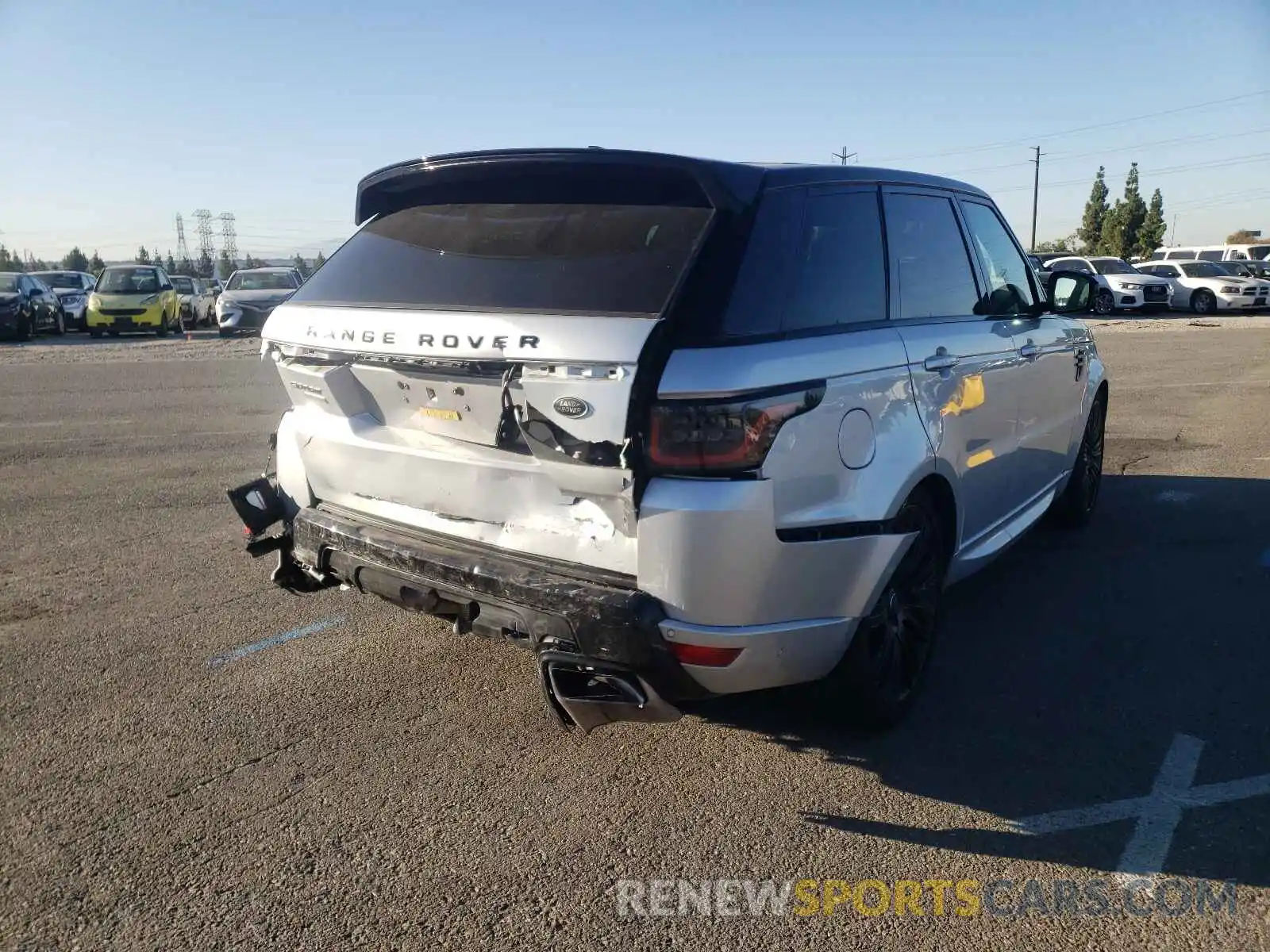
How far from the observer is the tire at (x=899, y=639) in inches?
140

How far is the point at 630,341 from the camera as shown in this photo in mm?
3008

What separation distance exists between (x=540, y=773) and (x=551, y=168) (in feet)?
6.53

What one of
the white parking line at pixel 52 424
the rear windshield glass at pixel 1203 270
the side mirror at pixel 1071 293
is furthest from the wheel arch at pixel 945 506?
the rear windshield glass at pixel 1203 270

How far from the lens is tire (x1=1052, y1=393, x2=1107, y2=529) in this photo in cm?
635

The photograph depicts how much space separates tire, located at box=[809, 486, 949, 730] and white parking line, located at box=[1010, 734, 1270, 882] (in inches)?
23.7

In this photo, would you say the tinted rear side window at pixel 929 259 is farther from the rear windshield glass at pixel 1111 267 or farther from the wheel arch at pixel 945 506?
the rear windshield glass at pixel 1111 267

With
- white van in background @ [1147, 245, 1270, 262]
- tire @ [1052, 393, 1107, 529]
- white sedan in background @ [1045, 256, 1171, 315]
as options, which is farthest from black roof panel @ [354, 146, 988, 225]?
white van in background @ [1147, 245, 1270, 262]

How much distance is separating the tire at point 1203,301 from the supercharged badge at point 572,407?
33.4 metres

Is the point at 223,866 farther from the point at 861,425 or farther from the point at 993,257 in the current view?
the point at 993,257

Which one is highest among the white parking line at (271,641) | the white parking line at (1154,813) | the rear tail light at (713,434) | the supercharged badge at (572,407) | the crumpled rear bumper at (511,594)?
the supercharged badge at (572,407)

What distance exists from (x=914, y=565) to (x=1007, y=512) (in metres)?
1.30

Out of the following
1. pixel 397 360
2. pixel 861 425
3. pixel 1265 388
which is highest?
pixel 397 360

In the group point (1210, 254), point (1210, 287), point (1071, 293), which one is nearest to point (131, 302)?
point (1071, 293)

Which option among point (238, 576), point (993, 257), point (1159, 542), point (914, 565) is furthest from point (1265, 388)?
point (238, 576)
